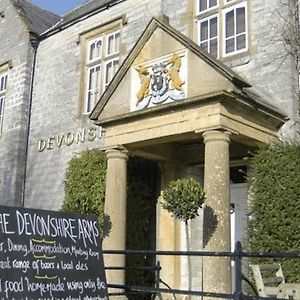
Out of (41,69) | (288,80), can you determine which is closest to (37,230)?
(288,80)

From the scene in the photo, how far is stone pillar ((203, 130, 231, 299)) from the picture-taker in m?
7.25

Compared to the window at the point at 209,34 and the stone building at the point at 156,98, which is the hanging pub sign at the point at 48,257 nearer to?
the stone building at the point at 156,98

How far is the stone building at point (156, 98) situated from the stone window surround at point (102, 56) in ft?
0.08

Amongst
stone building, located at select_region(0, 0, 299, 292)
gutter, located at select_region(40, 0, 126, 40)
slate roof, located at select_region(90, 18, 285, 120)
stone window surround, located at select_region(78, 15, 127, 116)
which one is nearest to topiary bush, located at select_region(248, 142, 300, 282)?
stone building, located at select_region(0, 0, 299, 292)

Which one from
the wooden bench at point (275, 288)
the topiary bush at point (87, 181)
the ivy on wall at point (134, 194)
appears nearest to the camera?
the wooden bench at point (275, 288)

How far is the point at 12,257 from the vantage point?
418 centimetres

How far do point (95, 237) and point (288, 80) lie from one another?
517cm

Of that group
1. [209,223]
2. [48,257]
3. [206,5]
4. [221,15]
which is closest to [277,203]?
[209,223]

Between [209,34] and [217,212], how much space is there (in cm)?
435

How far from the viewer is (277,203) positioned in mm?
7781

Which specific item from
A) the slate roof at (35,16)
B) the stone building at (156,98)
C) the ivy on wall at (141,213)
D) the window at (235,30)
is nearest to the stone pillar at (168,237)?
the stone building at (156,98)

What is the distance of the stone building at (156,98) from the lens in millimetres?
7891

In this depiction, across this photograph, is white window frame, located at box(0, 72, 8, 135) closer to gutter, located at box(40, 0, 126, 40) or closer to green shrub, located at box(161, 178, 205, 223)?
gutter, located at box(40, 0, 126, 40)

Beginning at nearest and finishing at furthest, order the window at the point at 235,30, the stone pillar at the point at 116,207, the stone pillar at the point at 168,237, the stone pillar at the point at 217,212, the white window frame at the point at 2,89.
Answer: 1. the stone pillar at the point at 217,212
2. the stone pillar at the point at 116,207
3. the window at the point at 235,30
4. the stone pillar at the point at 168,237
5. the white window frame at the point at 2,89
